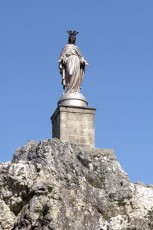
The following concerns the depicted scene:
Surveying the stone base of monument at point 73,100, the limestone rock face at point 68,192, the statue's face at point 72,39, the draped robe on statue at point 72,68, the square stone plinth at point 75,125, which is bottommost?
the limestone rock face at point 68,192

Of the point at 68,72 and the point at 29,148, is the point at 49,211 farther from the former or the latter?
the point at 68,72

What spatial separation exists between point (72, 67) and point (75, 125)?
2798mm

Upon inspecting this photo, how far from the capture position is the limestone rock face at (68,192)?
19.5m

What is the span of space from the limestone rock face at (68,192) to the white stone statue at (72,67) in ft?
10.4

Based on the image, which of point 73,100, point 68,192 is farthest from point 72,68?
point 68,192

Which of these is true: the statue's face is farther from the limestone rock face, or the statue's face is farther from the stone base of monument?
the limestone rock face

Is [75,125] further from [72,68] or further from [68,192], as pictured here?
[68,192]

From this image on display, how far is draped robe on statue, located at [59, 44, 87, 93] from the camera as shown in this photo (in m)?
25.3

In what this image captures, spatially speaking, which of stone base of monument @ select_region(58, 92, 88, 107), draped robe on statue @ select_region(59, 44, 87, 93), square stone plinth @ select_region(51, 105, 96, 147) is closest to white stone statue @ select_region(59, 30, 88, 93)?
draped robe on statue @ select_region(59, 44, 87, 93)

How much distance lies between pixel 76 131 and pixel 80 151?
4.99 ft

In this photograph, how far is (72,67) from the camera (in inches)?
1002

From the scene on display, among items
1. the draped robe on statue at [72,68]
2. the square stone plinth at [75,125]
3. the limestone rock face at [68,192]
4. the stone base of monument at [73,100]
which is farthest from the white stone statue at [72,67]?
the limestone rock face at [68,192]

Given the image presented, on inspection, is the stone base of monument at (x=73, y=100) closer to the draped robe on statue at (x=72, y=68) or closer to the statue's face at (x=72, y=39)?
the draped robe on statue at (x=72, y=68)

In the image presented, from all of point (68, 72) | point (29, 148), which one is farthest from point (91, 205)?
point (68, 72)
